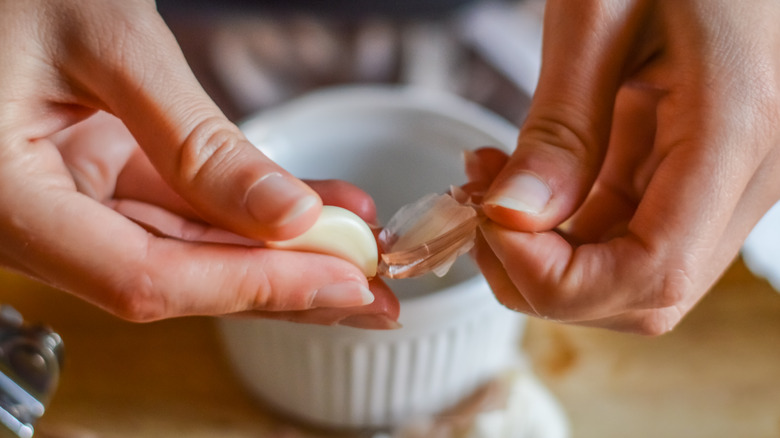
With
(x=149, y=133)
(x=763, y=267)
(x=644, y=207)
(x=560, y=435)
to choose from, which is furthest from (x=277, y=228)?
(x=763, y=267)

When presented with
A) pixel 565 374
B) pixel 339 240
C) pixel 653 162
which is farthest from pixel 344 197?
pixel 565 374

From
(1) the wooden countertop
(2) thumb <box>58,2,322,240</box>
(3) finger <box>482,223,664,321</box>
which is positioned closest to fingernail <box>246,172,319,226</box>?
(2) thumb <box>58,2,322,240</box>

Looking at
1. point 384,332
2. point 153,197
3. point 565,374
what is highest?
point 153,197

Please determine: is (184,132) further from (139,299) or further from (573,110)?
(573,110)

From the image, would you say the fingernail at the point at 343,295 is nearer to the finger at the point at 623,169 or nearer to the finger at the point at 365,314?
the finger at the point at 365,314

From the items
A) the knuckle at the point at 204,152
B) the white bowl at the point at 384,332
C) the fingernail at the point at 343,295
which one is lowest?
the white bowl at the point at 384,332

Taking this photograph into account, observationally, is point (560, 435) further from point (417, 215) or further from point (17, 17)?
point (17, 17)

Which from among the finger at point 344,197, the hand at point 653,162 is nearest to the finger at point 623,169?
the hand at point 653,162
